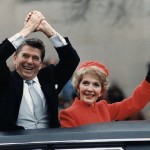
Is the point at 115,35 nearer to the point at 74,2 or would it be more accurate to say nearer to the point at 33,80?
the point at 74,2

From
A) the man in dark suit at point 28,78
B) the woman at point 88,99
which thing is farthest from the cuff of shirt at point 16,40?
the woman at point 88,99

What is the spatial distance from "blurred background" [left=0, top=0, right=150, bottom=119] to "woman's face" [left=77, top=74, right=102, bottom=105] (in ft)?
25.7

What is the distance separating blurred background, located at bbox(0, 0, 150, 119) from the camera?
40.5ft

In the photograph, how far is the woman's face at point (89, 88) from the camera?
14.3 feet

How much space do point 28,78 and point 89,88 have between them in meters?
0.37

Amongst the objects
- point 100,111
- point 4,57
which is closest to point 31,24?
point 4,57

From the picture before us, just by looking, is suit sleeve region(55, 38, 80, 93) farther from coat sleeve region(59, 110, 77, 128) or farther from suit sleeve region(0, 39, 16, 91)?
suit sleeve region(0, 39, 16, 91)

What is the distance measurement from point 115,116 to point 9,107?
844 millimetres

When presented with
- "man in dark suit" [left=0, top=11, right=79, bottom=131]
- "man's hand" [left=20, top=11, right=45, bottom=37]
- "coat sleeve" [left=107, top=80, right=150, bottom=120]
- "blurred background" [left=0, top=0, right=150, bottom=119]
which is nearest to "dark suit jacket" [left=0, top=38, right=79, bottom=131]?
"man in dark suit" [left=0, top=11, right=79, bottom=131]

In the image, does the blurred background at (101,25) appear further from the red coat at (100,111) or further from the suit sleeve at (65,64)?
the suit sleeve at (65,64)

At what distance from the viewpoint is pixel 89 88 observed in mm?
4332

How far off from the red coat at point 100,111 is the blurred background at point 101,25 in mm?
7574

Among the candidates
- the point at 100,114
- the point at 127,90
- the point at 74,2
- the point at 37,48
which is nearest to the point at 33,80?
the point at 37,48

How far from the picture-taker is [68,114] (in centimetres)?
426
